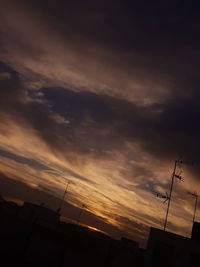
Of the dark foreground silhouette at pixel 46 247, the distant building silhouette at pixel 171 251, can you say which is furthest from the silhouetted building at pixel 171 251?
the dark foreground silhouette at pixel 46 247

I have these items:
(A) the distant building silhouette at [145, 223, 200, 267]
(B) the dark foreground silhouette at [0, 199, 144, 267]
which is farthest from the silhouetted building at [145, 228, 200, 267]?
(B) the dark foreground silhouette at [0, 199, 144, 267]

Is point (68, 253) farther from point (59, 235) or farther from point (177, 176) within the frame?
point (177, 176)

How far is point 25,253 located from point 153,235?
1448cm

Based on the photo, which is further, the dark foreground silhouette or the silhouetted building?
the silhouetted building

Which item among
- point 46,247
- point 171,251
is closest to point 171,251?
point 171,251

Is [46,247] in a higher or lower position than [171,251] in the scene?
lower

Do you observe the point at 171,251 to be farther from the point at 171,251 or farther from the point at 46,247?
the point at 46,247

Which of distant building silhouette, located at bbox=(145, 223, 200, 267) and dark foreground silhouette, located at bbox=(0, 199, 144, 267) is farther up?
distant building silhouette, located at bbox=(145, 223, 200, 267)

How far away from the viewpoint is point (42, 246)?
19.5 metres

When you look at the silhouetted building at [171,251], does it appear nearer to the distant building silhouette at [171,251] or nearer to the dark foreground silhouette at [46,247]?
the distant building silhouette at [171,251]

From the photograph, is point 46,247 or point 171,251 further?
point 171,251

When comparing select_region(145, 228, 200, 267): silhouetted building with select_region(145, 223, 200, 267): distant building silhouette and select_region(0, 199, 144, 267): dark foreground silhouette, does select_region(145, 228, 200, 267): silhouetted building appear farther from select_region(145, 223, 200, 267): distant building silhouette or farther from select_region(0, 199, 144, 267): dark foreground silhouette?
select_region(0, 199, 144, 267): dark foreground silhouette

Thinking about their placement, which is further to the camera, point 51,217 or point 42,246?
point 51,217

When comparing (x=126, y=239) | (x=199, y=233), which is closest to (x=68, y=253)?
(x=199, y=233)
